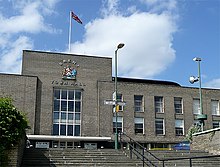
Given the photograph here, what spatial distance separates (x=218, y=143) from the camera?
21234 mm

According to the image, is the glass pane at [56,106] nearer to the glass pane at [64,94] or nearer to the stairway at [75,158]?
the glass pane at [64,94]

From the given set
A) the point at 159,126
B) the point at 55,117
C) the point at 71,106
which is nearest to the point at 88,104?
the point at 71,106

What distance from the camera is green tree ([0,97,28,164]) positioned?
13.9 m

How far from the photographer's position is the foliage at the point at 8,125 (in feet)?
45.7

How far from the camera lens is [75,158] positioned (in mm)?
18266

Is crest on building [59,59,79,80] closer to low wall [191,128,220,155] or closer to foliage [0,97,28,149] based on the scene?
low wall [191,128,220,155]

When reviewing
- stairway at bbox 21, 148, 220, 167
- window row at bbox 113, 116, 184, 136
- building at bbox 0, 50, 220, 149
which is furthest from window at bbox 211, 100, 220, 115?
stairway at bbox 21, 148, 220, 167

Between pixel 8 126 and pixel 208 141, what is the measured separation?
13.3 metres

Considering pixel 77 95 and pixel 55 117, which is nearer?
pixel 55 117

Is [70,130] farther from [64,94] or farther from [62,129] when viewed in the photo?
[64,94]

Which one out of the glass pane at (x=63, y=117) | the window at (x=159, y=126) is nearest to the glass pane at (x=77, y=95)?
the glass pane at (x=63, y=117)

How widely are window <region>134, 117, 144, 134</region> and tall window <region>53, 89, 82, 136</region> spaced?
657 centimetres

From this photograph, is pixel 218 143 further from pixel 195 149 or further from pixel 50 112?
pixel 50 112

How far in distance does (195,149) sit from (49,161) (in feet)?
35.6
